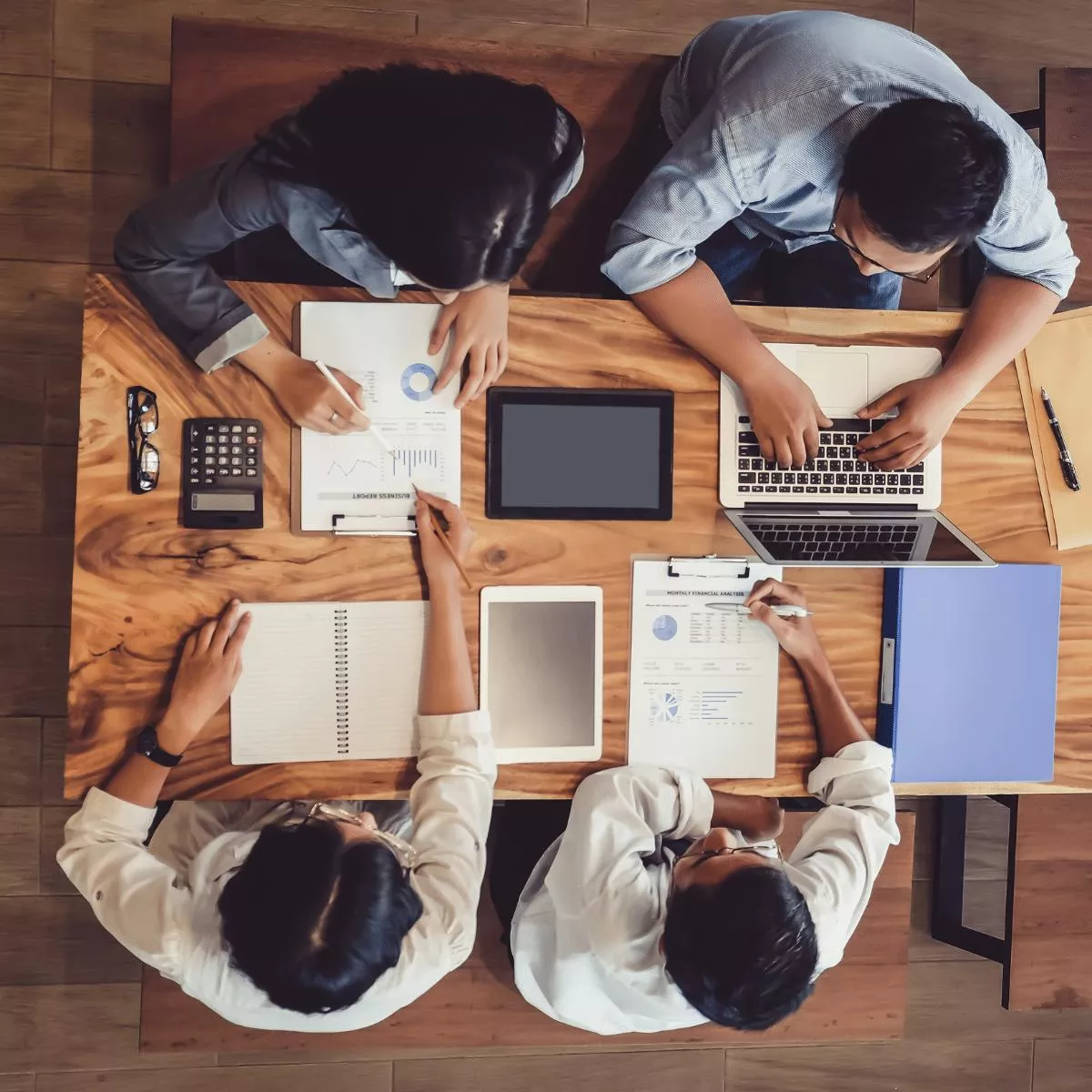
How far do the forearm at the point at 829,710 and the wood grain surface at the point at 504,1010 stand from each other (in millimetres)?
188

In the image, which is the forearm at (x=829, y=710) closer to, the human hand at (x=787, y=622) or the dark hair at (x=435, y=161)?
the human hand at (x=787, y=622)

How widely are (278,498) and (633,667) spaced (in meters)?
0.56

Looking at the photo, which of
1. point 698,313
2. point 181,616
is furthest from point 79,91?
point 698,313

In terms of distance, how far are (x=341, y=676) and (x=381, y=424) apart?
0.36 m

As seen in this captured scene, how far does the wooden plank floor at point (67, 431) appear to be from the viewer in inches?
68.2

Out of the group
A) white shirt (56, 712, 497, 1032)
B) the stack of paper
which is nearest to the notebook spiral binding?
white shirt (56, 712, 497, 1032)

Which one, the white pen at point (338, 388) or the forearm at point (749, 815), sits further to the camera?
the forearm at point (749, 815)

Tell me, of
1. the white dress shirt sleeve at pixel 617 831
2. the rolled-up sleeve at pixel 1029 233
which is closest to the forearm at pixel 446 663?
the white dress shirt sleeve at pixel 617 831

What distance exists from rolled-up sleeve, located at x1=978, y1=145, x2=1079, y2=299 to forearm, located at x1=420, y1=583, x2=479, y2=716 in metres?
0.89

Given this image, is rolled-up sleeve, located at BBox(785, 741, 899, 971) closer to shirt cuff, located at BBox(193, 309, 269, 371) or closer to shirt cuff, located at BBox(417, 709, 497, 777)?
shirt cuff, located at BBox(417, 709, 497, 777)

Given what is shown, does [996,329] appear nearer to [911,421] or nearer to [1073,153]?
[911,421]

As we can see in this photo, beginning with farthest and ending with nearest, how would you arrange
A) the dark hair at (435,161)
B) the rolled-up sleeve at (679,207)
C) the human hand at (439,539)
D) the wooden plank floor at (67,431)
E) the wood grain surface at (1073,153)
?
the wooden plank floor at (67,431) < the wood grain surface at (1073,153) < the human hand at (439,539) < the rolled-up sleeve at (679,207) < the dark hair at (435,161)

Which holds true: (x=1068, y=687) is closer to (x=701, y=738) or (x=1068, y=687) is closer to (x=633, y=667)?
(x=701, y=738)

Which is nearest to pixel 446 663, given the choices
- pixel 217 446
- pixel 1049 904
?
pixel 217 446
